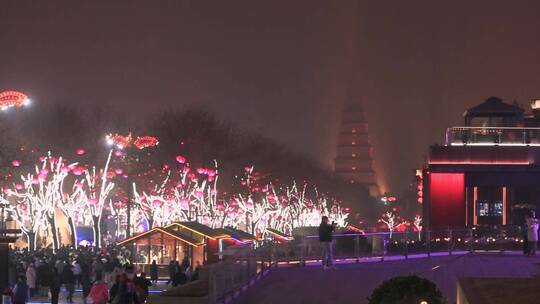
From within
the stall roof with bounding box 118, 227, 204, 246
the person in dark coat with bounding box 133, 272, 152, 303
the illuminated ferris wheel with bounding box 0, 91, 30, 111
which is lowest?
the person in dark coat with bounding box 133, 272, 152, 303

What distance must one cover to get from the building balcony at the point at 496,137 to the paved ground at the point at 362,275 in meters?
22.4

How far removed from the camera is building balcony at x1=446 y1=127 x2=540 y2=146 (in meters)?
60.7

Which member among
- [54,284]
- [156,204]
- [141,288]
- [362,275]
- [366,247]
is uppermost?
[156,204]

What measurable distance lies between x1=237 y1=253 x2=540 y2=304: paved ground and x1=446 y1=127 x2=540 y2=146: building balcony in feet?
73.6

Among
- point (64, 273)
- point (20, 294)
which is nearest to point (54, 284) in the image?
point (64, 273)

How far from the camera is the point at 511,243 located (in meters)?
43.7

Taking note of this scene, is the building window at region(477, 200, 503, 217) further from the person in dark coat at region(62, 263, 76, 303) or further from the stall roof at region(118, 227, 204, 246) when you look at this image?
the person in dark coat at region(62, 263, 76, 303)

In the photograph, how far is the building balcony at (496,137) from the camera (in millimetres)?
60719

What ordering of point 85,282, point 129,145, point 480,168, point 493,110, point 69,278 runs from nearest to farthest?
point 69,278 < point 85,282 < point 480,168 < point 129,145 < point 493,110

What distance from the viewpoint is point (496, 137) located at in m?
60.9

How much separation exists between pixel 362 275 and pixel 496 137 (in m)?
29.7

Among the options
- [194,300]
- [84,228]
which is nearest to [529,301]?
[194,300]

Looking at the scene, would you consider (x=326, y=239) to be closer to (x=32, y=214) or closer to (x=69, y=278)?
(x=69, y=278)

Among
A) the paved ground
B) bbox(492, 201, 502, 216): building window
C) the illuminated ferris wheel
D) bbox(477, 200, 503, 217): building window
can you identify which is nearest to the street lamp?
the illuminated ferris wheel
